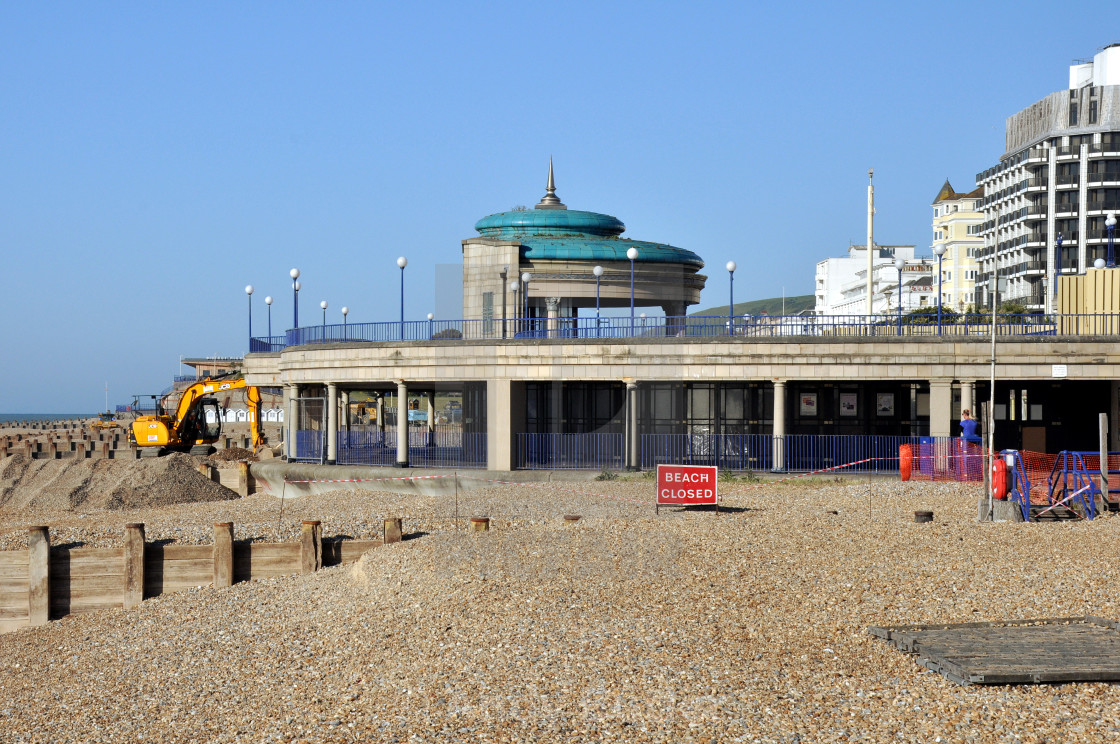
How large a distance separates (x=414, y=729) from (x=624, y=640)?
3.28m

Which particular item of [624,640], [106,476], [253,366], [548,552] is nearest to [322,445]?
[106,476]

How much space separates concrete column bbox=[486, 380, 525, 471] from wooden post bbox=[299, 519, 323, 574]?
489 inches

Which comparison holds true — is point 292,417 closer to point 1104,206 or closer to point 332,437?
point 332,437

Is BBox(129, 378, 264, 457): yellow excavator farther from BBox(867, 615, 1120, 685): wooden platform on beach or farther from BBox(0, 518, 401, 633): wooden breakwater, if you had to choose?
BBox(867, 615, 1120, 685): wooden platform on beach

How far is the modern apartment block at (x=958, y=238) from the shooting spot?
128m

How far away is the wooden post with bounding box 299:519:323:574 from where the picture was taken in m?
21.5

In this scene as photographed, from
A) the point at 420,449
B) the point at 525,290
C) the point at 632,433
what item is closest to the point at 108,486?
the point at 420,449

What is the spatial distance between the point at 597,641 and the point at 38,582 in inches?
446

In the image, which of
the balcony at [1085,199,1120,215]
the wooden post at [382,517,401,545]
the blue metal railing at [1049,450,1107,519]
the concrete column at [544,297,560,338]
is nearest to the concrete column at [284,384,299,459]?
the concrete column at [544,297,560,338]

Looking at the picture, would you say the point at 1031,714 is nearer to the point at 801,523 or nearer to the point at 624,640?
the point at 624,640

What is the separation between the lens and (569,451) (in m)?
33.8

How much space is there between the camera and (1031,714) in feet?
38.3

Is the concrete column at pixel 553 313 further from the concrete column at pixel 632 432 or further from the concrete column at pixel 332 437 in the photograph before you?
the concrete column at pixel 332 437

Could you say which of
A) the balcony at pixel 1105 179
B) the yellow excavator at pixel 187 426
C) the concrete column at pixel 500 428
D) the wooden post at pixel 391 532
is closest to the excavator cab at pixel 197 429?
the yellow excavator at pixel 187 426
